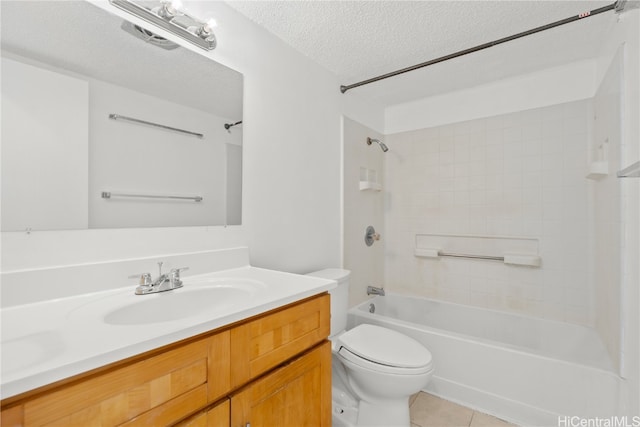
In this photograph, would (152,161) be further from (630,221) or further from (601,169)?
(601,169)

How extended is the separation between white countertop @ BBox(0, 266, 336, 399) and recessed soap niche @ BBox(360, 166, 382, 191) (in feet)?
4.55

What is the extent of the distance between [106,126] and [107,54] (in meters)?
0.26

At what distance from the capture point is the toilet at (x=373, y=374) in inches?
53.8

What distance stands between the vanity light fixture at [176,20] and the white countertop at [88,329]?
96 centimetres

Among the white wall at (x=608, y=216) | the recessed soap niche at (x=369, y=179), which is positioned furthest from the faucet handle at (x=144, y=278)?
the white wall at (x=608, y=216)

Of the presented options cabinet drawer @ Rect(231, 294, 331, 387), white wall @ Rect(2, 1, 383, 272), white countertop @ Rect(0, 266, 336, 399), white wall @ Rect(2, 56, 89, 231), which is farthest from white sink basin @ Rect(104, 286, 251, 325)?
white wall @ Rect(2, 56, 89, 231)

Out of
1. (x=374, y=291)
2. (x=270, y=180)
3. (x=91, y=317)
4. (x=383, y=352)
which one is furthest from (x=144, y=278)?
(x=374, y=291)

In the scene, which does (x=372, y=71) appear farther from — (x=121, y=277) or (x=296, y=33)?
(x=121, y=277)

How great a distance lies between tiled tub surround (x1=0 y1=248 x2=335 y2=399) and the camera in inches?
20.7

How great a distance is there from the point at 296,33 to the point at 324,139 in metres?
0.64

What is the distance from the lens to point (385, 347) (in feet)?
4.98

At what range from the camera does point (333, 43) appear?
1.74 m

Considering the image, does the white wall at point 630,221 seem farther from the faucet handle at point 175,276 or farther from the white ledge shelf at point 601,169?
the faucet handle at point 175,276

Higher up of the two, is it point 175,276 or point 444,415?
point 175,276
